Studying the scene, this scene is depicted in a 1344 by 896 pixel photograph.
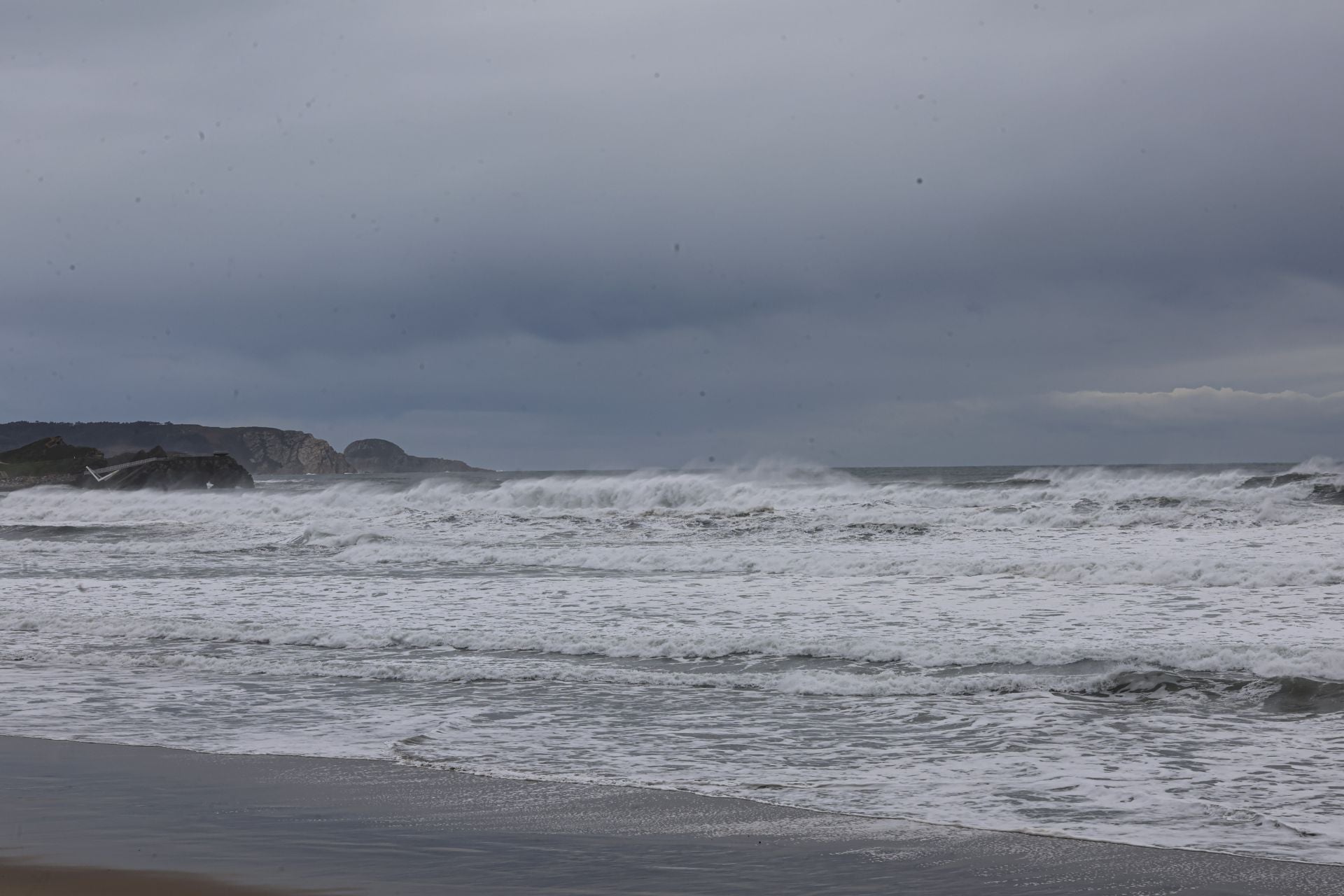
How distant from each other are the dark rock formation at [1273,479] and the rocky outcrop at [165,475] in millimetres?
43404

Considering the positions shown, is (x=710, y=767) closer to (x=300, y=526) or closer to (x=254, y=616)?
(x=254, y=616)

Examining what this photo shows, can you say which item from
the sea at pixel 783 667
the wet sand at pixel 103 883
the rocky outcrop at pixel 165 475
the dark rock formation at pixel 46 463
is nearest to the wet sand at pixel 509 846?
the wet sand at pixel 103 883

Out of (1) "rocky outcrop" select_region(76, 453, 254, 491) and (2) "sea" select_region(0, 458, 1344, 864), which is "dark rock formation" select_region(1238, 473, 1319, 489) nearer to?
(2) "sea" select_region(0, 458, 1344, 864)

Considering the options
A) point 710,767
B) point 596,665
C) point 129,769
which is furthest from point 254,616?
point 710,767

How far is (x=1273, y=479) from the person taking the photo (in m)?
38.1

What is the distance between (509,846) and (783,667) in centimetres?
511

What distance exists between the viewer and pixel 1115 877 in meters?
4.39

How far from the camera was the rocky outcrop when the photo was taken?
159ft

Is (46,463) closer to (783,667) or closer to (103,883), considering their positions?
(783,667)

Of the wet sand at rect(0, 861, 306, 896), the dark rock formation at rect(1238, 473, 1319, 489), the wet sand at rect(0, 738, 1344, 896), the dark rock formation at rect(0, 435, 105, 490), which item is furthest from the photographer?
the dark rock formation at rect(0, 435, 105, 490)

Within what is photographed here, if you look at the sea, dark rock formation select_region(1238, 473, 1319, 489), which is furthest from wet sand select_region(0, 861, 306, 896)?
dark rock formation select_region(1238, 473, 1319, 489)

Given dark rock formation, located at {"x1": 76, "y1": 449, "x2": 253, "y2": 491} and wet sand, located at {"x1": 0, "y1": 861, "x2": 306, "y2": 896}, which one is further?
dark rock formation, located at {"x1": 76, "y1": 449, "x2": 253, "y2": 491}

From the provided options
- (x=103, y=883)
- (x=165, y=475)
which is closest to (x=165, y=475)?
(x=165, y=475)

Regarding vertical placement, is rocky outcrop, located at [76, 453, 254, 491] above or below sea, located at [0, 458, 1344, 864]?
above
